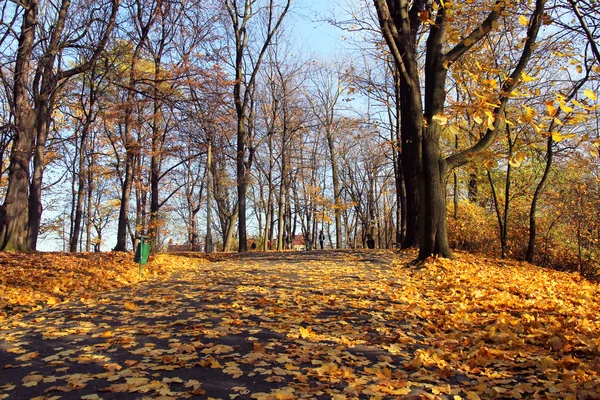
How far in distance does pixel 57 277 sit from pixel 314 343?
21.5 feet

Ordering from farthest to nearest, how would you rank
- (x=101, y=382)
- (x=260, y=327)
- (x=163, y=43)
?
(x=163, y=43) < (x=260, y=327) < (x=101, y=382)

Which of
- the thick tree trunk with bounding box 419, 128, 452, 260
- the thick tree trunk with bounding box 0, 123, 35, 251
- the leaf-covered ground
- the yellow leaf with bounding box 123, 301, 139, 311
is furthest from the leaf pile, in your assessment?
the thick tree trunk with bounding box 419, 128, 452, 260

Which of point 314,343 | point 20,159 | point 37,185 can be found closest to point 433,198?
point 314,343

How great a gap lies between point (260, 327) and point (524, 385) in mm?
2926

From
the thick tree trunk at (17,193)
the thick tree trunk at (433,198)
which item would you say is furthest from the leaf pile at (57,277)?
the thick tree trunk at (433,198)

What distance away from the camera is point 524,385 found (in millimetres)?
3436

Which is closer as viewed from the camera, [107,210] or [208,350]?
[208,350]

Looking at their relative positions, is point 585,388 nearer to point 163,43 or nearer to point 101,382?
point 101,382

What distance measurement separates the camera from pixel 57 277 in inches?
347

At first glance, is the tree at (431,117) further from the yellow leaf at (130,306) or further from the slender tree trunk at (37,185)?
the slender tree trunk at (37,185)

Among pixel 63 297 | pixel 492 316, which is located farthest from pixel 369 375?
pixel 63 297

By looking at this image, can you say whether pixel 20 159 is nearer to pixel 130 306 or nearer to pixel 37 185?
pixel 37 185

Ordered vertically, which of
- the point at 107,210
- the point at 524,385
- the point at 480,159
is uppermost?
the point at 107,210

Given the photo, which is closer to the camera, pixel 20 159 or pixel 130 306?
pixel 130 306
